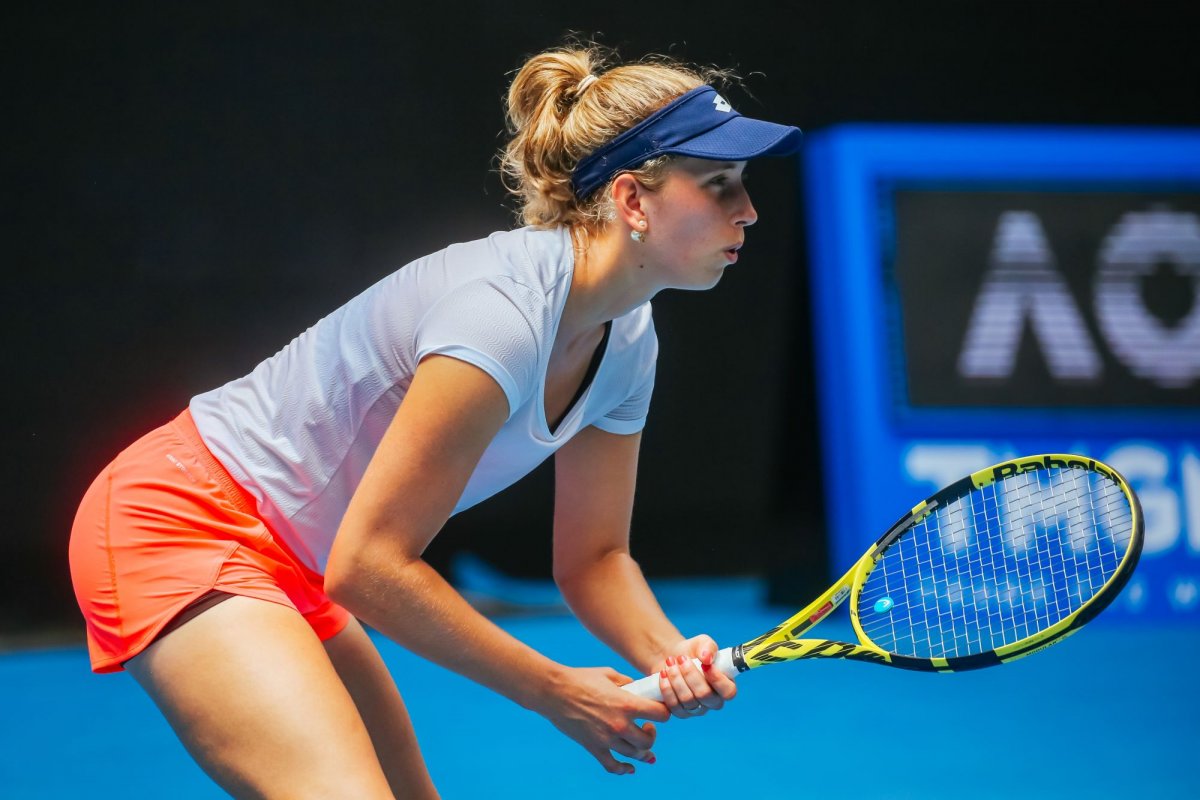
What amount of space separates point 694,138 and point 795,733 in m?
1.93

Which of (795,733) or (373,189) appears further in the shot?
(373,189)

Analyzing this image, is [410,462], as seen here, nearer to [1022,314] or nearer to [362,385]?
[362,385]

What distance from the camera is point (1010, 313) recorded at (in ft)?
15.0

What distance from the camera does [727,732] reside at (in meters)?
3.36

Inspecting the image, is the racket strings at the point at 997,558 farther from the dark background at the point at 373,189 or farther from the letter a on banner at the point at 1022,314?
the dark background at the point at 373,189

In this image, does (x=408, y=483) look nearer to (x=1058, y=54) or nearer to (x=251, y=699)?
(x=251, y=699)

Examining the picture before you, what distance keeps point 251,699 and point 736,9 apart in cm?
390

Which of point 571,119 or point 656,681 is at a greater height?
point 571,119

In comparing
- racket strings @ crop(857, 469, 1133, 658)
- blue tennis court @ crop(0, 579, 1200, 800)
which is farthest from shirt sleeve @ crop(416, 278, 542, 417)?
racket strings @ crop(857, 469, 1133, 658)

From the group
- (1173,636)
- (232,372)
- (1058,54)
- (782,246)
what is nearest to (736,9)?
(782,246)

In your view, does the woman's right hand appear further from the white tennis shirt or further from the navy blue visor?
the navy blue visor

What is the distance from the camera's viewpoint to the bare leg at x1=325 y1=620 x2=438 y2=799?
1869 mm

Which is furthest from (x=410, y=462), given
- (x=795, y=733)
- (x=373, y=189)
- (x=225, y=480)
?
(x=373, y=189)

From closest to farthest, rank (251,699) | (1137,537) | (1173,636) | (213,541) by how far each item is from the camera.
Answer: (251,699), (213,541), (1137,537), (1173,636)
